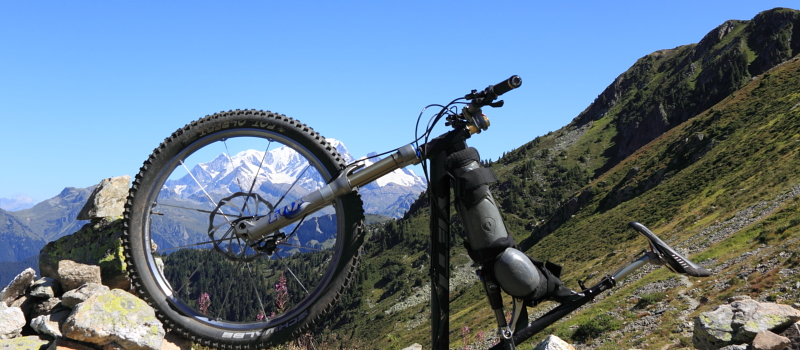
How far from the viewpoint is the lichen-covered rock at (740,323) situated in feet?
20.9

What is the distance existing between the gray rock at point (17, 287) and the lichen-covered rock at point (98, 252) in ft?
0.64

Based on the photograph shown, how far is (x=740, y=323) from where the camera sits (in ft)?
21.8

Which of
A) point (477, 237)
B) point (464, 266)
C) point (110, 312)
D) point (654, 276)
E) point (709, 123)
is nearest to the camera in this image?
point (477, 237)

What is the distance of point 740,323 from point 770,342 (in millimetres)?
1023

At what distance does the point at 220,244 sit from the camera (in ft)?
21.9

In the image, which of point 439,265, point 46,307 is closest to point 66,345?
point 46,307

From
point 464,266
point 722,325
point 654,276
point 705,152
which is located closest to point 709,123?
point 705,152

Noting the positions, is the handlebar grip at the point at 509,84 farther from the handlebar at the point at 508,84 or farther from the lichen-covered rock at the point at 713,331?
the lichen-covered rock at the point at 713,331

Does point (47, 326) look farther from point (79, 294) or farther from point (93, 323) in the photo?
point (93, 323)

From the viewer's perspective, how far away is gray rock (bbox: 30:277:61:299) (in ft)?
23.5

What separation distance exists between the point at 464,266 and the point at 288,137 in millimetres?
160664

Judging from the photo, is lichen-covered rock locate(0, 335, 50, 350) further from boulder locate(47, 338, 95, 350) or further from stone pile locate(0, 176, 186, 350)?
boulder locate(47, 338, 95, 350)

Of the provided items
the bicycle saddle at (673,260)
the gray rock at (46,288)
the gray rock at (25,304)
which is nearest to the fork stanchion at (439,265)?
the bicycle saddle at (673,260)

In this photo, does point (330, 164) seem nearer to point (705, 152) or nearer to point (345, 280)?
point (345, 280)
